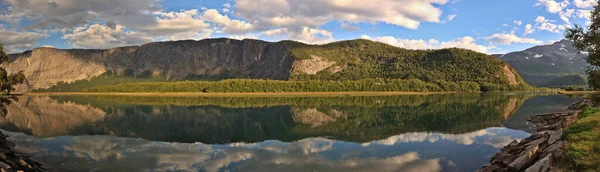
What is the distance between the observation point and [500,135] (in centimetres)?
3247

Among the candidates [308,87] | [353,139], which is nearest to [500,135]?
[353,139]

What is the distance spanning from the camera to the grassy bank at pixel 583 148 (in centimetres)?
1216

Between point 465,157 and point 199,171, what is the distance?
16.5 m

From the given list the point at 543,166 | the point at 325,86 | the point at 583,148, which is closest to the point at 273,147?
the point at 543,166

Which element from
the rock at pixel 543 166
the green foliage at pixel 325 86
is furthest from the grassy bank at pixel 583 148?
the green foliage at pixel 325 86

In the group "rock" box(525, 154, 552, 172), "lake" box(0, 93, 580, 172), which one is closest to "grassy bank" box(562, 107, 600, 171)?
"rock" box(525, 154, 552, 172)

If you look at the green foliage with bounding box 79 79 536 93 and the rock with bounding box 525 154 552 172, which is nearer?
the rock with bounding box 525 154 552 172

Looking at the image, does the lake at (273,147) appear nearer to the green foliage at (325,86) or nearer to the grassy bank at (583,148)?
the grassy bank at (583,148)

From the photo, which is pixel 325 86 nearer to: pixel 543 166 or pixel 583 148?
pixel 583 148

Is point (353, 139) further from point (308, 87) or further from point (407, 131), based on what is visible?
point (308, 87)

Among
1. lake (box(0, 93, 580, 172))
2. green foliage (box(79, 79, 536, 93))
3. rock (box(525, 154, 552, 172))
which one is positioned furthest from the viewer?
green foliage (box(79, 79, 536, 93))

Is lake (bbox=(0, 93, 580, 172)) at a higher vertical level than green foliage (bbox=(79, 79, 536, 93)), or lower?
lower

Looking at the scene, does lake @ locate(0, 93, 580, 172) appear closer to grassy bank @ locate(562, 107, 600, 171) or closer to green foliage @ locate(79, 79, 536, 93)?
grassy bank @ locate(562, 107, 600, 171)

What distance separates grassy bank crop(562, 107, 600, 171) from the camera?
12.2 metres
